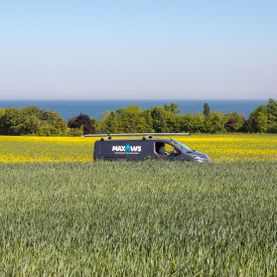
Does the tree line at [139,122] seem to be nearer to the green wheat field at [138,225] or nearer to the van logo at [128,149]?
the van logo at [128,149]

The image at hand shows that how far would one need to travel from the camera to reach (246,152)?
44031 millimetres

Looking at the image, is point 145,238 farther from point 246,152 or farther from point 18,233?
point 246,152

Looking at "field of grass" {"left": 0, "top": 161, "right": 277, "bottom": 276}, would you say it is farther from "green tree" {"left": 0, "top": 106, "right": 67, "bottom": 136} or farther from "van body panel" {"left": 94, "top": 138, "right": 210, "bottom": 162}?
"green tree" {"left": 0, "top": 106, "right": 67, "bottom": 136}

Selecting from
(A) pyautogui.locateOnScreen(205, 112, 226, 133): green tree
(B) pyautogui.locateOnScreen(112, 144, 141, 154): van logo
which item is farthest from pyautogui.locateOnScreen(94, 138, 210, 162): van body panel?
(A) pyautogui.locateOnScreen(205, 112, 226, 133): green tree

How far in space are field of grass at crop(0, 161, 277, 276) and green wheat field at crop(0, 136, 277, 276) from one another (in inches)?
0.7

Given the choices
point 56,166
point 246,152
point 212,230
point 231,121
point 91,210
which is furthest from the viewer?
point 231,121

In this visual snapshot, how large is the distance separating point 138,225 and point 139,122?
6725 centimetres

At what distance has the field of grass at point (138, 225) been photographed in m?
7.26

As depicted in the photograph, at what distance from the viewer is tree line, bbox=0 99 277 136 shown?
74250 mm

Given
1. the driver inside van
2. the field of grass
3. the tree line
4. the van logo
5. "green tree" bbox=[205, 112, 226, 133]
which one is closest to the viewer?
the field of grass

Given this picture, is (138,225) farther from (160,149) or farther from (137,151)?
(160,149)

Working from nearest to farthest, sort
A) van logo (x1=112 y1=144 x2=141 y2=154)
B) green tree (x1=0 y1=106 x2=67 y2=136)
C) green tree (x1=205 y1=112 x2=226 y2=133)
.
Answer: van logo (x1=112 y1=144 x2=141 y2=154) → green tree (x1=0 y1=106 x2=67 y2=136) → green tree (x1=205 y1=112 x2=226 y2=133)

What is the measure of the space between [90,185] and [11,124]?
5817cm

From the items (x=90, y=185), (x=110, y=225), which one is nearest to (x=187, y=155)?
(x=90, y=185)
